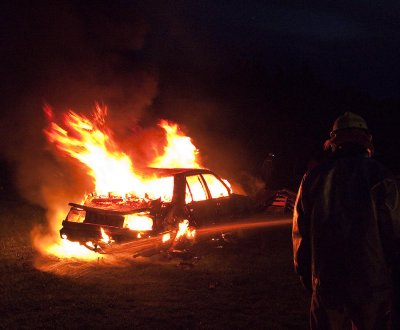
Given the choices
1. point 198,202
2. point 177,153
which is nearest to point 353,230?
point 198,202

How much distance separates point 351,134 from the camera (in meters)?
3.41

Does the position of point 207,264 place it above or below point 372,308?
above

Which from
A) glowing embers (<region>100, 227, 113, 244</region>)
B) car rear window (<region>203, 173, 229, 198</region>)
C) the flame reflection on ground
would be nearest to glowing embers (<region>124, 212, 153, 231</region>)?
the flame reflection on ground

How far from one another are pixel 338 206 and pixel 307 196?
0.85 ft

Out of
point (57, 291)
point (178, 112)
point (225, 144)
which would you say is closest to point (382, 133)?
point (225, 144)

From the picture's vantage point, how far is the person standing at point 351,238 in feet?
9.83

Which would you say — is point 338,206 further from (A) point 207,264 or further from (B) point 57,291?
(A) point 207,264

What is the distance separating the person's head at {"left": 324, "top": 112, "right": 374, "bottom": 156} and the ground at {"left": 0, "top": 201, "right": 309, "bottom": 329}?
303cm

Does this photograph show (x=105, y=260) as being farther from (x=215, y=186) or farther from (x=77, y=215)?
(x=215, y=186)

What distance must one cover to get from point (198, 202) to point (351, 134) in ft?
21.9

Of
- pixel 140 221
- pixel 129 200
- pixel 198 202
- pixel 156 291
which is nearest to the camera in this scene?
pixel 156 291

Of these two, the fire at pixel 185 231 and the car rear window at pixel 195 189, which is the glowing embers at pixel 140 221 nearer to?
the fire at pixel 185 231

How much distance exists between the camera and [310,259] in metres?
3.33

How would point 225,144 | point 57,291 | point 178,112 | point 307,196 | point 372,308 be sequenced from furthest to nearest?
point 178,112, point 225,144, point 57,291, point 307,196, point 372,308
